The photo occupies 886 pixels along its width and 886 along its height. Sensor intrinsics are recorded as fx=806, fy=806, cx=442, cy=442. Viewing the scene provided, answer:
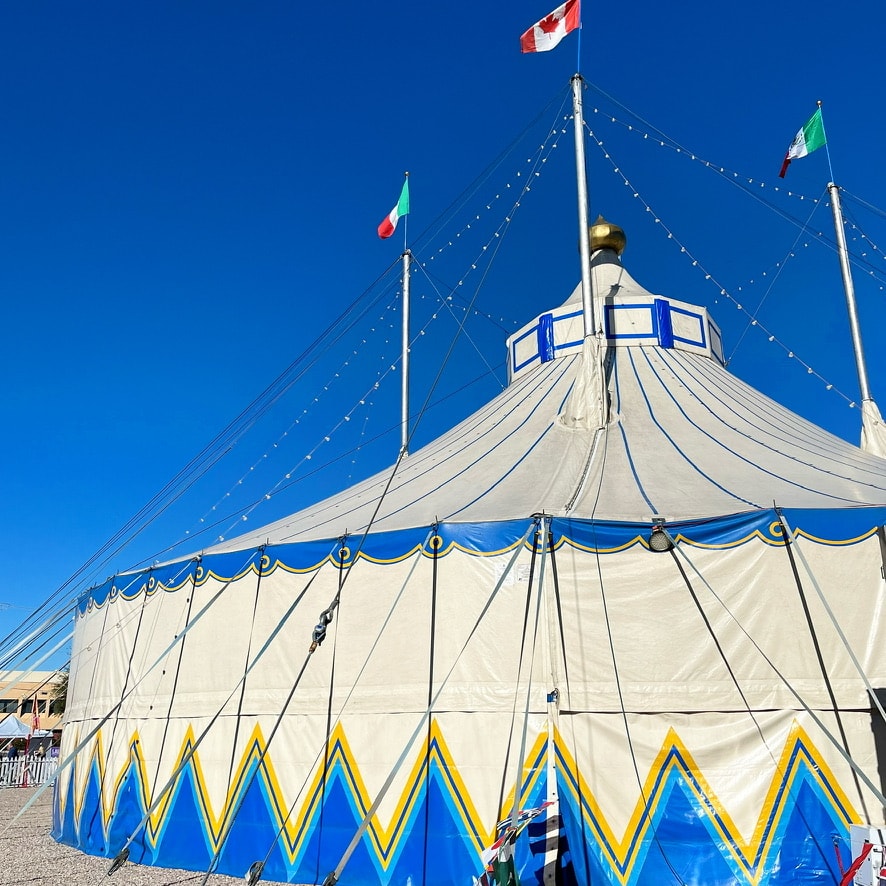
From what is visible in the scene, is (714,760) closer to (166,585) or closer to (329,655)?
(329,655)

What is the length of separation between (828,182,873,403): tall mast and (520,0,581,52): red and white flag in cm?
366

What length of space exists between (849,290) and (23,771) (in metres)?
14.1

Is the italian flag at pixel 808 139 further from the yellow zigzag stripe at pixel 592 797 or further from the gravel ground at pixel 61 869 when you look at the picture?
the gravel ground at pixel 61 869

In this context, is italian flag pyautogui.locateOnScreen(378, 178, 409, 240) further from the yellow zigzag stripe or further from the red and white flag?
the yellow zigzag stripe

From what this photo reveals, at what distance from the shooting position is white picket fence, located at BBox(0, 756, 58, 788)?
13.1m

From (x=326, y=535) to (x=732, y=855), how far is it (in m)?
2.80

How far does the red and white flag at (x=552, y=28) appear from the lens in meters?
6.57

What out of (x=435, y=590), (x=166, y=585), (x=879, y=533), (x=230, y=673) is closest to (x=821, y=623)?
(x=879, y=533)

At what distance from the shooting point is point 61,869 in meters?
4.97

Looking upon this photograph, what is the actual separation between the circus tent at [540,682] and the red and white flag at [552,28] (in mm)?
3412

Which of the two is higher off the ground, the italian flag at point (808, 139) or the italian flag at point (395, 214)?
the italian flag at point (808, 139)

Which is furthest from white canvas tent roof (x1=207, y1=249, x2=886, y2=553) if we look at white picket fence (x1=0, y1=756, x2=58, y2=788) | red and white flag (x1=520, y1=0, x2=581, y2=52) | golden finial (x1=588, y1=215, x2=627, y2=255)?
white picket fence (x1=0, y1=756, x2=58, y2=788)

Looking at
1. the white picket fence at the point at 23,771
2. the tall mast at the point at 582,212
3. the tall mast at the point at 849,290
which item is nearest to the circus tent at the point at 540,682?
the tall mast at the point at 582,212

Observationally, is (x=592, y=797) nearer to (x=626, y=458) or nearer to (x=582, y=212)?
(x=626, y=458)
